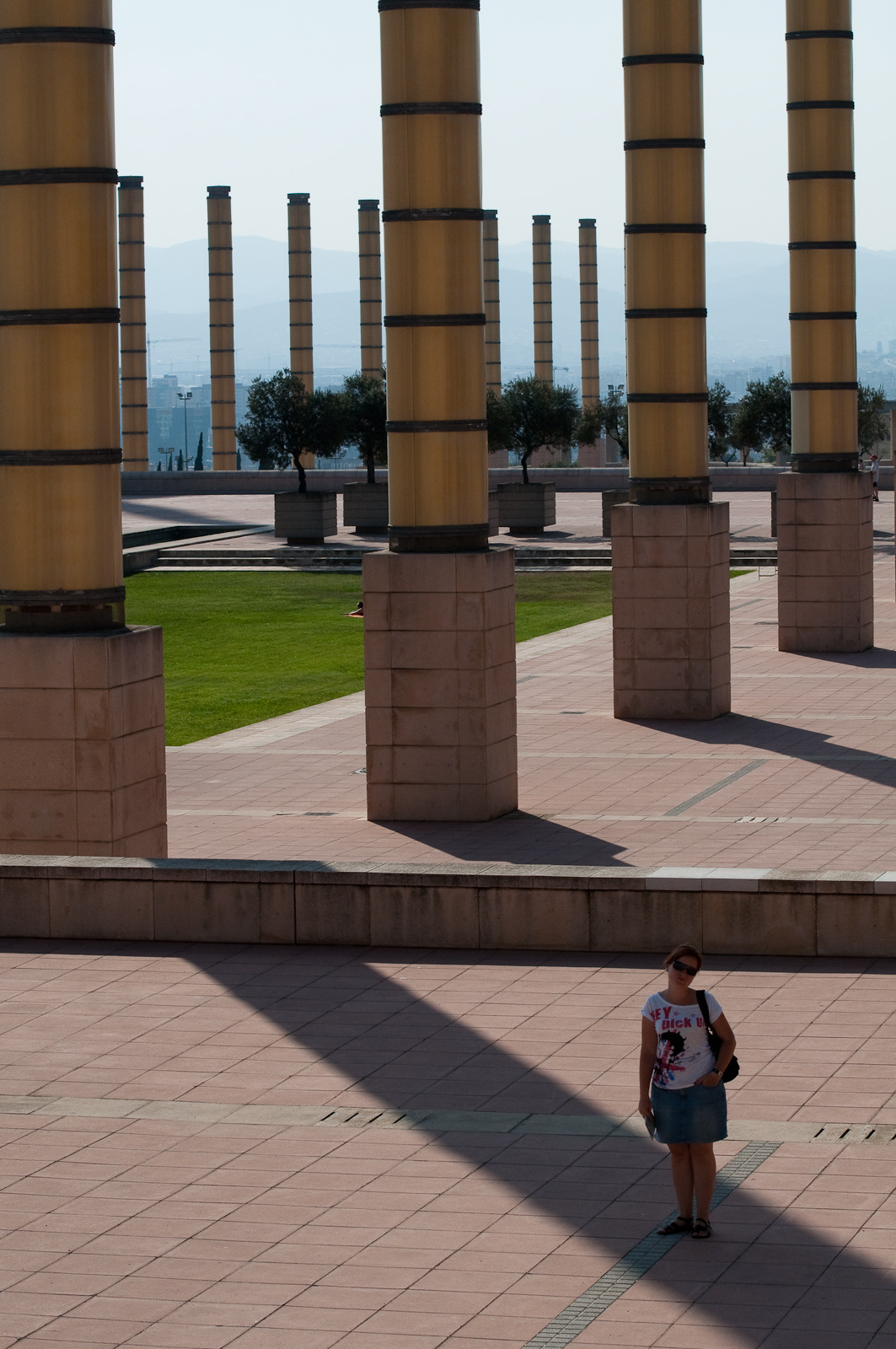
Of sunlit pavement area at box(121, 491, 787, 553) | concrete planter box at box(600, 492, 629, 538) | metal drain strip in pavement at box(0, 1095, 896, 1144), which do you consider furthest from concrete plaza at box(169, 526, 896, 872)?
sunlit pavement area at box(121, 491, 787, 553)

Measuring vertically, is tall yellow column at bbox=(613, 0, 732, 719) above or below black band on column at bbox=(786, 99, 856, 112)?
below

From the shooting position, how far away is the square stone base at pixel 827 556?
27.2 meters

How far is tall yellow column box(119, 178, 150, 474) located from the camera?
70250 mm

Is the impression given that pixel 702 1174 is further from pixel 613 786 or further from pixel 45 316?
pixel 613 786

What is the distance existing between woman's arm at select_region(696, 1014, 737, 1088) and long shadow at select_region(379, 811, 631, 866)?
22.1ft

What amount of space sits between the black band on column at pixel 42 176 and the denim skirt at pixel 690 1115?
8.74 meters

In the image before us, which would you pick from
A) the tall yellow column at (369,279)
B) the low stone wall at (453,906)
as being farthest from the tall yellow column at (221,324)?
the low stone wall at (453,906)

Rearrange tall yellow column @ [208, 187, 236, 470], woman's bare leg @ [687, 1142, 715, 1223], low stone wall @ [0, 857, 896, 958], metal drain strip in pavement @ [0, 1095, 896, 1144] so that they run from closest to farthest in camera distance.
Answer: woman's bare leg @ [687, 1142, 715, 1223], metal drain strip in pavement @ [0, 1095, 896, 1144], low stone wall @ [0, 857, 896, 958], tall yellow column @ [208, 187, 236, 470]

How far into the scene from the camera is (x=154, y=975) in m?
12.0

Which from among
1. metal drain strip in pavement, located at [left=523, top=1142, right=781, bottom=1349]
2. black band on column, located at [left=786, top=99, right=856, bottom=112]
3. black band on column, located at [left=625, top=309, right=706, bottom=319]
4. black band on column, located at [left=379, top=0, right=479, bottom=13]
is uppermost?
black band on column, located at [left=786, top=99, right=856, bottom=112]

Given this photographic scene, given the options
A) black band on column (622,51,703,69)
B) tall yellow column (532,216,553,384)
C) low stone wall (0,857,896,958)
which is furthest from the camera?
tall yellow column (532,216,553,384)

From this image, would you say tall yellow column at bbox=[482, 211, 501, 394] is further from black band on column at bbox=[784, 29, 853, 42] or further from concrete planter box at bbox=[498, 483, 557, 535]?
black band on column at bbox=[784, 29, 853, 42]

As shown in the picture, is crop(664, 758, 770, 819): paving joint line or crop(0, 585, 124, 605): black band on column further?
crop(664, 758, 770, 819): paving joint line

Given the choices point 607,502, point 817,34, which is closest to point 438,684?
point 817,34
